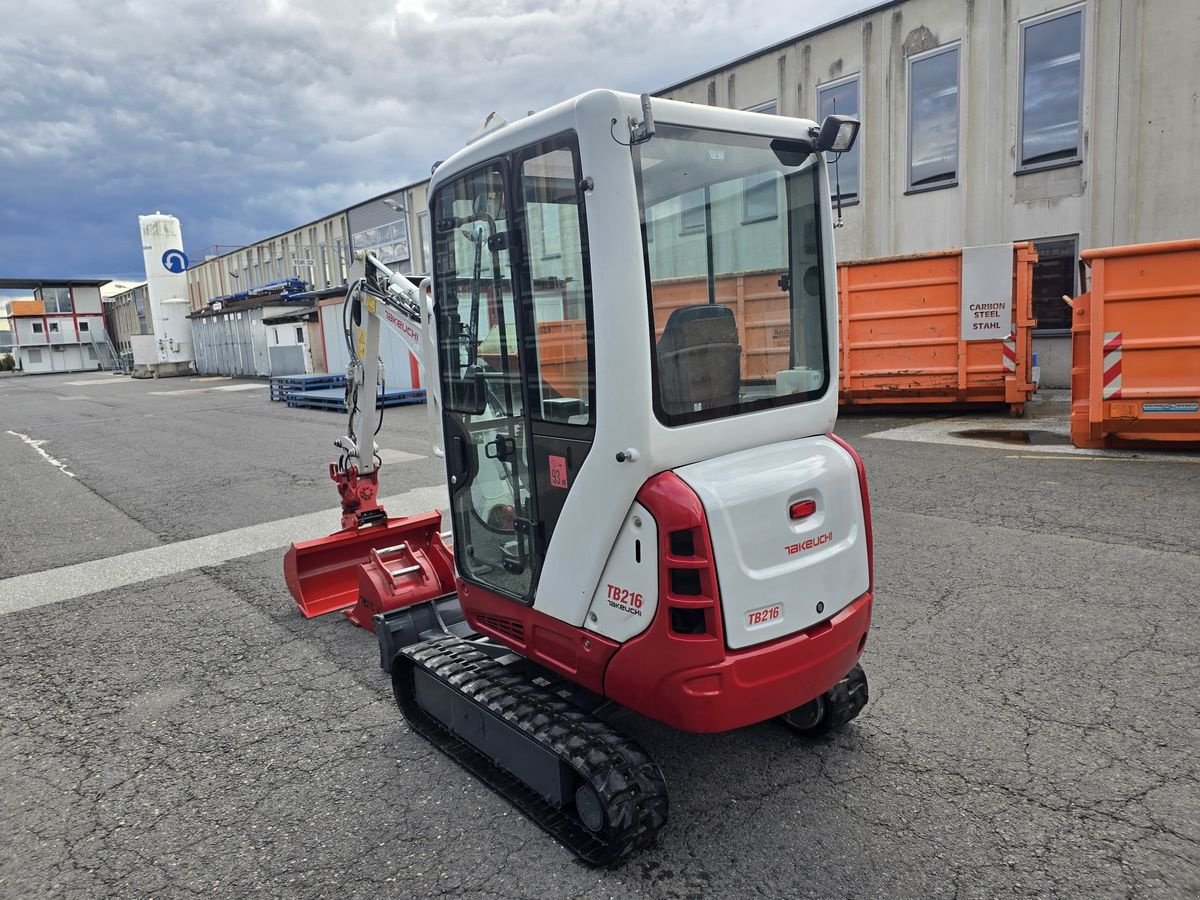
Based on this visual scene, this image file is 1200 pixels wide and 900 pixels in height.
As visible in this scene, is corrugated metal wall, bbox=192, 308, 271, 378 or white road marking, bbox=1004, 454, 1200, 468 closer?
white road marking, bbox=1004, 454, 1200, 468

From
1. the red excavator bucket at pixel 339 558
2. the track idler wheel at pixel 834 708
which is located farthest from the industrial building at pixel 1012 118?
the track idler wheel at pixel 834 708

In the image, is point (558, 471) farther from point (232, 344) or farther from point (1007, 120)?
point (232, 344)

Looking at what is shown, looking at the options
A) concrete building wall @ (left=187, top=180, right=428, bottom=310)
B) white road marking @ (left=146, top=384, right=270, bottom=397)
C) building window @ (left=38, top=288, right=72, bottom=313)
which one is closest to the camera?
white road marking @ (left=146, top=384, right=270, bottom=397)

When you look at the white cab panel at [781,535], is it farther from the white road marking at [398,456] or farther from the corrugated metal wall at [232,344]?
the corrugated metal wall at [232,344]

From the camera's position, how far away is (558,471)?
3129 millimetres

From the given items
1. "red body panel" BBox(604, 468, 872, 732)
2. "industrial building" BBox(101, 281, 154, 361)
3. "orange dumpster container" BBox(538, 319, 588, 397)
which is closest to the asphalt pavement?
"red body panel" BBox(604, 468, 872, 732)

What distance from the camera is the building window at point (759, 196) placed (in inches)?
126

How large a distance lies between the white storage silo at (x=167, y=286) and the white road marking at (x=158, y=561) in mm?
44636

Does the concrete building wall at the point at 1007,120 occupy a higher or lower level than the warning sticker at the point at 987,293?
higher

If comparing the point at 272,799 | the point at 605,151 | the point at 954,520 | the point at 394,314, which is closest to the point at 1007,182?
the point at 954,520

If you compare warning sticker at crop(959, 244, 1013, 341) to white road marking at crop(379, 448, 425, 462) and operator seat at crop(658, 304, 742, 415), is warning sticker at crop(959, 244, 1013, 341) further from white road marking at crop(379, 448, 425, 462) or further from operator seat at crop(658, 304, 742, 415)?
operator seat at crop(658, 304, 742, 415)

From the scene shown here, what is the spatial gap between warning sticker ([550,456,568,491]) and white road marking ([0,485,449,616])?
14.9 feet

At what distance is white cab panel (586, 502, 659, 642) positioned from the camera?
9.21 feet

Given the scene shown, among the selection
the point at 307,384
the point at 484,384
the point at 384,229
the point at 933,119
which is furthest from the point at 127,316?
the point at 484,384
